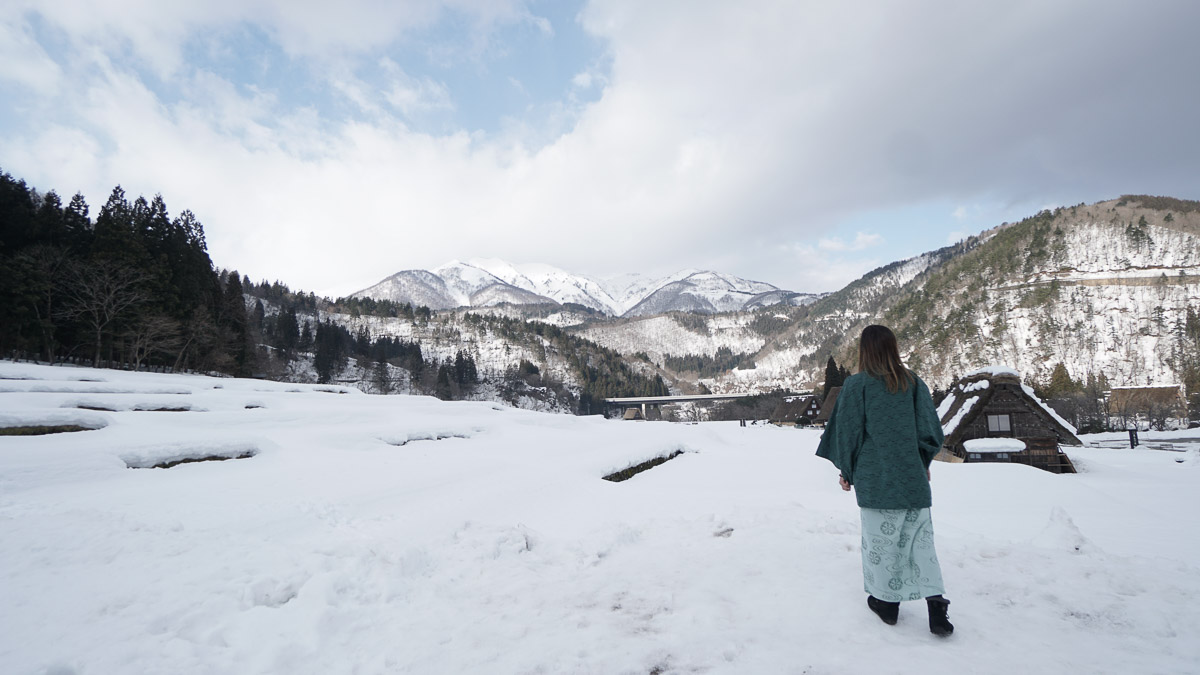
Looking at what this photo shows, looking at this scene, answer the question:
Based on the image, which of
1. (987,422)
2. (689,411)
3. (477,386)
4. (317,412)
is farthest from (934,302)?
(317,412)

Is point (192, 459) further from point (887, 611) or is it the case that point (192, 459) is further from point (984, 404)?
point (984, 404)

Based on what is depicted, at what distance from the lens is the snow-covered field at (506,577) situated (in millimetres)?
3334

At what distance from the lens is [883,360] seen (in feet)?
13.6

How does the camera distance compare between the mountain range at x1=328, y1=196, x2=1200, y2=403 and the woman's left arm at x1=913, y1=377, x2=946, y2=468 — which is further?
the mountain range at x1=328, y1=196, x2=1200, y2=403

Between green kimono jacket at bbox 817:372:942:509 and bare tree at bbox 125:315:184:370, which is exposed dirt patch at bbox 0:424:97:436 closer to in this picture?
green kimono jacket at bbox 817:372:942:509

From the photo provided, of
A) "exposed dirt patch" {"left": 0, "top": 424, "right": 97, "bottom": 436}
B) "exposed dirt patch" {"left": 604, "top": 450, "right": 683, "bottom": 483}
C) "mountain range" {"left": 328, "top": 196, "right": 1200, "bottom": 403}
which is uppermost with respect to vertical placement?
"mountain range" {"left": 328, "top": 196, "right": 1200, "bottom": 403}

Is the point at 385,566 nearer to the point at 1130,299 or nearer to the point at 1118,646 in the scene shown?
the point at 1118,646

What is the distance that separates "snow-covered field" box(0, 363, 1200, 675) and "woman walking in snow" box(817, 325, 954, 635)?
30 cm

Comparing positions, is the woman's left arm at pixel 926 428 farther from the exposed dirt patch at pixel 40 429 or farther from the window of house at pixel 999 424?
the window of house at pixel 999 424

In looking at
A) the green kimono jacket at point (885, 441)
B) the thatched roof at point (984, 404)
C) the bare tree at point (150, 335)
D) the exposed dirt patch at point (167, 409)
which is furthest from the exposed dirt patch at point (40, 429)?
the thatched roof at point (984, 404)

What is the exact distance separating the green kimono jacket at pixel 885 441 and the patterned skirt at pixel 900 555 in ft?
0.41

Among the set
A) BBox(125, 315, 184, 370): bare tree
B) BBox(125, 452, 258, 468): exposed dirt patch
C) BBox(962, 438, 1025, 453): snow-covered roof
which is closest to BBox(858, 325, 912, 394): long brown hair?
BBox(125, 452, 258, 468): exposed dirt patch

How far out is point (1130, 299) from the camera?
135500mm

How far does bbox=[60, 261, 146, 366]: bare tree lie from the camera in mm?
35375
